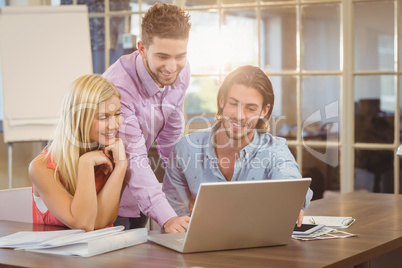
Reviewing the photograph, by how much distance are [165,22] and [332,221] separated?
2.87 ft

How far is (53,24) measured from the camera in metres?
4.38

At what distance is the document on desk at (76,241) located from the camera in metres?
1.63

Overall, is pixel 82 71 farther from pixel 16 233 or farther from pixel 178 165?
pixel 16 233

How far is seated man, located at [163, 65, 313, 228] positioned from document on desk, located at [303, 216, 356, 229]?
8 centimetres

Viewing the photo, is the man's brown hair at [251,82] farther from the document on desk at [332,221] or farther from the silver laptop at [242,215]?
the silver laptop at [242,215]

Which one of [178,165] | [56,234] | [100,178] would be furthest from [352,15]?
[56,234]

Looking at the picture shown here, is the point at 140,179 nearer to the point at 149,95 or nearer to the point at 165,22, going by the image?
the point at 149,95

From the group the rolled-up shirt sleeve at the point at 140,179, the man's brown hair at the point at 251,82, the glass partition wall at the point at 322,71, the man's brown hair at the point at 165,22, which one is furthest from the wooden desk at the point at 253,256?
the glass partition wall at the point at 322,71

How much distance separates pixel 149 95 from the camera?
7.04 ft

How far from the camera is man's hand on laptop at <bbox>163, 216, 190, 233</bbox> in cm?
196

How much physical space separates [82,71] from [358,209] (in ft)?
8.35

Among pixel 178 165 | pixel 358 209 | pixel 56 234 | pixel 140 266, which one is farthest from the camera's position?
pixel 358 209

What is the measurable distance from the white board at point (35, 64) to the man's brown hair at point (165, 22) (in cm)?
244

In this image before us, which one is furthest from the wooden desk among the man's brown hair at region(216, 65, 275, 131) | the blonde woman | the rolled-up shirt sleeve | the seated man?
the man's brown hair at region(216, 65, 275, 131)
